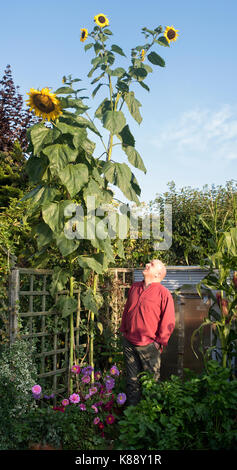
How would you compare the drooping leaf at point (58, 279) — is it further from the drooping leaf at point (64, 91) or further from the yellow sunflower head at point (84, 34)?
the yellow sunflower head at point (84, 34)

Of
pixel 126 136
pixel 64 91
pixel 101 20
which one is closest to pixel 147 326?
pixel 126 136

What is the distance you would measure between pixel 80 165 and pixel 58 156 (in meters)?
0.22

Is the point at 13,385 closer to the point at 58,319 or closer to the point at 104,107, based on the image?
the point at 58,319

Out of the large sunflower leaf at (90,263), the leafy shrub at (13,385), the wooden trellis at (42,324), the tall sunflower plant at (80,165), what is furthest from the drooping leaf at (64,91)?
the leafy shrub at (13,385)

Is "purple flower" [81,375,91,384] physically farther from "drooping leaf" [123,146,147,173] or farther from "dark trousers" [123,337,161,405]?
"drooping leaf" [123,146,147,173]

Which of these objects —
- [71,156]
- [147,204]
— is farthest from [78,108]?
[147,204]

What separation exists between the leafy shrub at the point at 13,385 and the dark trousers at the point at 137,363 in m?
0.75

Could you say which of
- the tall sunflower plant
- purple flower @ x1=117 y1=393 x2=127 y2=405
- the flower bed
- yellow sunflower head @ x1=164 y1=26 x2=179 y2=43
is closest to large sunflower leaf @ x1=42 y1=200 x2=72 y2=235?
the tall sunflower plant

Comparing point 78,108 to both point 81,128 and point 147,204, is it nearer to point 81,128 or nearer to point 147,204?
point 81,128

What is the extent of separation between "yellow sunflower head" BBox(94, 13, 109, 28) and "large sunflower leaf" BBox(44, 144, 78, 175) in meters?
1.26

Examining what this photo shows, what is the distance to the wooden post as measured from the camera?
12.6ft

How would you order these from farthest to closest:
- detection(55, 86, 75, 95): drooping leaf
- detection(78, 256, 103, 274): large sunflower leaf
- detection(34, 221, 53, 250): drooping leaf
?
detection(55, 86, 75, 95): drooping leaf → detection(78, 256, 103, 274): large sunflower leaf → detection(34, 221, 53, 250): drooping leaf

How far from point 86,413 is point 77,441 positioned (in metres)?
0.26

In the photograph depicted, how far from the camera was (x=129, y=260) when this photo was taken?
19.7 ft
